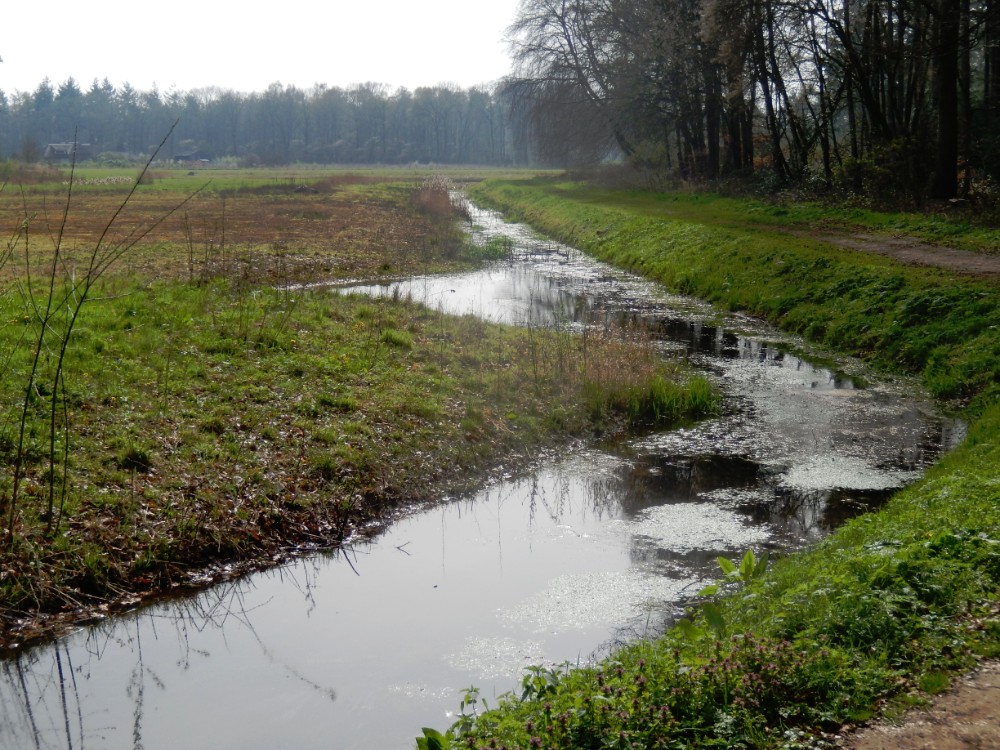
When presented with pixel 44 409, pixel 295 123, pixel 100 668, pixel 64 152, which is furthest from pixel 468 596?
pixel 295 123

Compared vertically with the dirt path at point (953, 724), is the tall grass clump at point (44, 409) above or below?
above

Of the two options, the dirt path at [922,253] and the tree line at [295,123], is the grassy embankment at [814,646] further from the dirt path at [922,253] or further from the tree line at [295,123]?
the tree line at [295,123]

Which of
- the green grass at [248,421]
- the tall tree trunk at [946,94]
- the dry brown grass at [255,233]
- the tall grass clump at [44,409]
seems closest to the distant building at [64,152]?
the dry brown grass at [255,233]

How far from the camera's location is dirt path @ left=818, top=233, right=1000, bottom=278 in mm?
15534

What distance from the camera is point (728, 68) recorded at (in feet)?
103

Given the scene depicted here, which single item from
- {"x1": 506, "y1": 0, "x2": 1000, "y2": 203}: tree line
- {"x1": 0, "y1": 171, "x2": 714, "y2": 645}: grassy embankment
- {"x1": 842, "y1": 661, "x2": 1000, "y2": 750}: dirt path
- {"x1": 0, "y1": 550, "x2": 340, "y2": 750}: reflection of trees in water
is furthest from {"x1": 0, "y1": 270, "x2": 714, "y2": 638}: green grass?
{"x1": 506, "y1": 0, "x2": 1000, "y2": 203}: tree line

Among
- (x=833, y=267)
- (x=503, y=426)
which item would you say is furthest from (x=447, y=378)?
(x=833, y=267)

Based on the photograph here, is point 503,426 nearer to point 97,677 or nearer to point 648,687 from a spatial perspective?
point 97,677

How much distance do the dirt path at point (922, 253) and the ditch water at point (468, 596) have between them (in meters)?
4.88

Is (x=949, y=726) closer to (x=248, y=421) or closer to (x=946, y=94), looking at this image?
(x=248, y=421)

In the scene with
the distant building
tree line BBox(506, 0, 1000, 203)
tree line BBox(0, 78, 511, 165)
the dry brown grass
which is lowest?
the dry brown grass

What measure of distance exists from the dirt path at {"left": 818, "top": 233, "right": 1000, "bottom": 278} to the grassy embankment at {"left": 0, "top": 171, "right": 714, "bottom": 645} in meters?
6.32

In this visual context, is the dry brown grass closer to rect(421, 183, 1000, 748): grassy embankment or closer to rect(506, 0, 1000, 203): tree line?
rect(421, 183, 1000, 748): grassy embankment

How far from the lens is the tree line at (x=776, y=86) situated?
23.9 m
